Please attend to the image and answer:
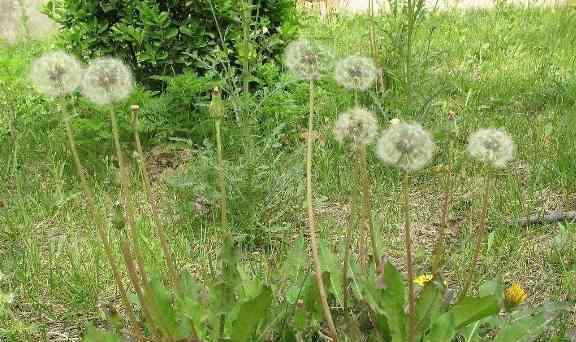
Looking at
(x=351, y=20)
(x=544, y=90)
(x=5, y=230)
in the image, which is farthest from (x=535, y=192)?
(x=351, y=20)

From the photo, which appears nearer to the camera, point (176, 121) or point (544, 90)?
point (176, 121)

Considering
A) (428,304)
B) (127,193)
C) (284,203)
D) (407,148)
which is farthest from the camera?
(284,203)

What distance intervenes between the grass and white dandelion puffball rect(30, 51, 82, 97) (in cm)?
30

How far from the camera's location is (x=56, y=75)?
4.47ft

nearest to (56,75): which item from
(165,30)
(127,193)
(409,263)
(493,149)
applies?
(127,193)

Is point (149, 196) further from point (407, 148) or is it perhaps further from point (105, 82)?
point (407, 148)

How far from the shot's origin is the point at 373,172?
3.14 m

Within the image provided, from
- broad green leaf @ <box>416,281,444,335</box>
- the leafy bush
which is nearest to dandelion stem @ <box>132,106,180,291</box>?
broad green leaf @ <box>416,281,444,335</box>

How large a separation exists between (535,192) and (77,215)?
211cm

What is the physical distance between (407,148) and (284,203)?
1.57m

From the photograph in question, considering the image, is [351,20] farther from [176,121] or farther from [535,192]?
[535,192]

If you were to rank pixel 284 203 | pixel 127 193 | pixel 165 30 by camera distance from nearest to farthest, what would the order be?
pixel 127 193, pixel 284 203, pixel 165 30

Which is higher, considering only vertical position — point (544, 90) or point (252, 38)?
point (252, 38)

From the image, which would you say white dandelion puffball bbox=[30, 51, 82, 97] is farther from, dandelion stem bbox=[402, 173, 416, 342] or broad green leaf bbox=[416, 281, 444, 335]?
broad green leaf bbox=[416, 281, 444, 335]
